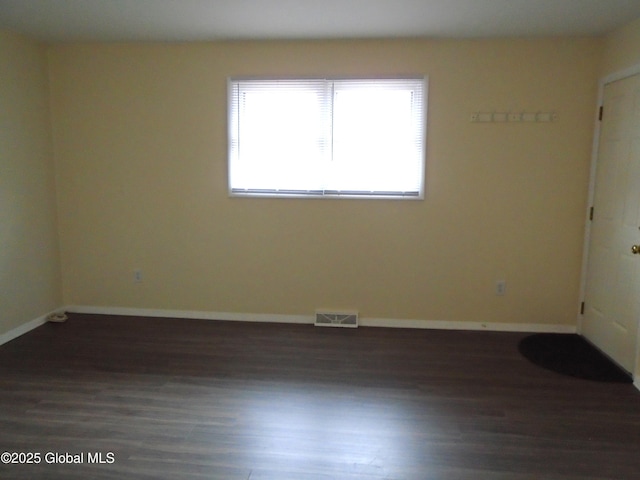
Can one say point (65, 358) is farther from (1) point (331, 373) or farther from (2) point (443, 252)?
(2) point (443, 252)

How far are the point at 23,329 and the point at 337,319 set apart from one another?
2657mm

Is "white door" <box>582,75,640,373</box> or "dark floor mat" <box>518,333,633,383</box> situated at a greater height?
"white door" <box>582,75,640,373</box>

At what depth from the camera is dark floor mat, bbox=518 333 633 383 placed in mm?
3107

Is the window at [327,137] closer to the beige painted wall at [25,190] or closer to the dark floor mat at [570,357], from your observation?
the dark floor mat at [570,357]

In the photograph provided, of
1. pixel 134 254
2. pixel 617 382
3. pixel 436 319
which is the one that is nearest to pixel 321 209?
pixel 436 319

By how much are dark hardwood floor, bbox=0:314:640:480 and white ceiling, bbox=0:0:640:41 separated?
7.98ft

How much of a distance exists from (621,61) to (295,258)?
2.94 metres

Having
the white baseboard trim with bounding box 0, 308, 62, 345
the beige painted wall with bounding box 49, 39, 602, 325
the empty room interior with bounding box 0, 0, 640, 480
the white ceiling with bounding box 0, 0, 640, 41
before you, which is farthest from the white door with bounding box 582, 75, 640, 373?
the white baseboard trim with bounding box 0, 308, 62, 345

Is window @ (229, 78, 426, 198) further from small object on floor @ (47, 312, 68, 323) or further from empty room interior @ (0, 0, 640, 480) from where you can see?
small object on floor @ (47, 312, 68, 323)

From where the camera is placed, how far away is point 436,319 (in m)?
4.02

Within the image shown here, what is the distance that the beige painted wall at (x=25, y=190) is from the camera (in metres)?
3.63

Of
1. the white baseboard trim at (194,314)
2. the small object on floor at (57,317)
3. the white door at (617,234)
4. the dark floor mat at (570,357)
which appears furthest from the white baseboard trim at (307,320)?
the white door at (617,234)

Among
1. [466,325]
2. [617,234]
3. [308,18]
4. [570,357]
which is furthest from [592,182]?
[308,18]

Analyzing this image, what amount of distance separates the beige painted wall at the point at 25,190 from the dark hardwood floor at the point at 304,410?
413mm
